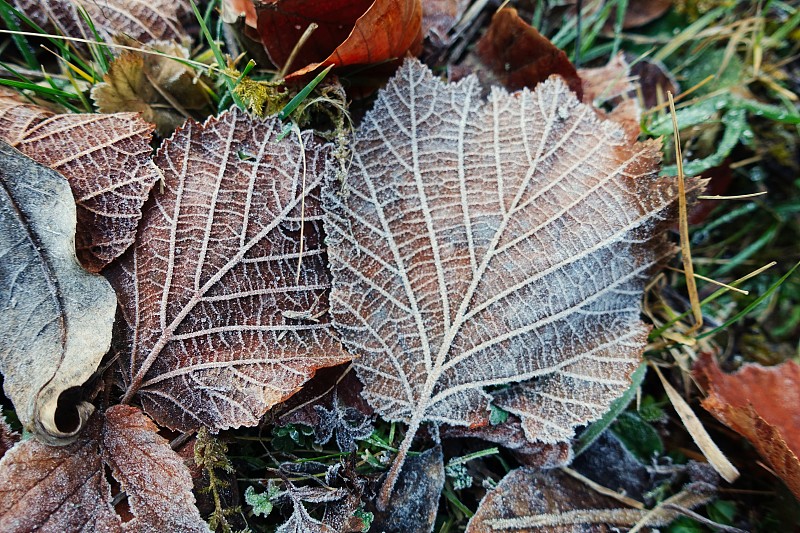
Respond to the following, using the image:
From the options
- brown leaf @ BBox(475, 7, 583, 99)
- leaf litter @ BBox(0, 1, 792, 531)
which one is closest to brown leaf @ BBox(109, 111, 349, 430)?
leaf litter @ BBox(0, 1, 792, 531)

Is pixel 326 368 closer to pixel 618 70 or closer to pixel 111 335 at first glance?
pixel 111 335

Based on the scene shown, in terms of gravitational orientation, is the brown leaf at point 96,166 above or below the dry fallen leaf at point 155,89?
below

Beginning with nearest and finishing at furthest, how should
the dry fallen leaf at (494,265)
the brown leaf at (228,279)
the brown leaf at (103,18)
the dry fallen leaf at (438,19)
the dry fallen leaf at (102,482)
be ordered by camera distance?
1. the dry fallen leaf at (102,482)
2. the brown leaf at (228,279)
3. the dry fallen leaf at (494,265)
4. the brown leaf at (103,18)
5. the dry fallen leaf at (438,19)

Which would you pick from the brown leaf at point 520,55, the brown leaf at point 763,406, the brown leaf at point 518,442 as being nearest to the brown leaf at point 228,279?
the brown leaf at point 518,442

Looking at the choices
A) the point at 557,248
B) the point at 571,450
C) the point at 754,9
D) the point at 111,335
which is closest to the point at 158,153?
the point at 111,335

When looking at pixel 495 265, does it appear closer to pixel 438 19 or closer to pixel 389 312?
pixel 389 312

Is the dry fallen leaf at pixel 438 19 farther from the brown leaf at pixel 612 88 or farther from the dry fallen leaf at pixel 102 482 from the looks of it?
the dry fallen leaf at pixel 102 482
